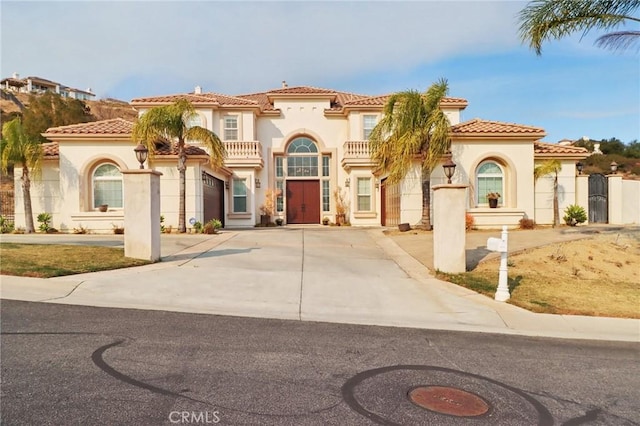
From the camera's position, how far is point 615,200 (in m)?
23.4

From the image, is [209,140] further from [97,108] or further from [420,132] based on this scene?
[97,108]

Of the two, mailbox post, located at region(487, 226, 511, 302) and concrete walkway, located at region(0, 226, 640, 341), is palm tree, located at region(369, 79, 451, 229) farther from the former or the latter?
mailbox post, located at region(487, 226, 511, 302)

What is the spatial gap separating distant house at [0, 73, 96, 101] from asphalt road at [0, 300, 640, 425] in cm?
10619

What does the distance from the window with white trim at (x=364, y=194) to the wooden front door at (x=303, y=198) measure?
2996 millimetres

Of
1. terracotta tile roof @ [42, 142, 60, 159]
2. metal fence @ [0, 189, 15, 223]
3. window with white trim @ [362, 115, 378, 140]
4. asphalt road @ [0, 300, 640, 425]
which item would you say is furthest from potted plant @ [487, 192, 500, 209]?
metal fence @ [0, 189, 15, 223]

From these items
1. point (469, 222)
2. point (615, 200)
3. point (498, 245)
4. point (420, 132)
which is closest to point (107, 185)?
point (420, 132)

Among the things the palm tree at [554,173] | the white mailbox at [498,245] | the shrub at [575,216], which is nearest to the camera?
the white mailbox at [498,245]

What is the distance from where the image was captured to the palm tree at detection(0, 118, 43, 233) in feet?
61.1

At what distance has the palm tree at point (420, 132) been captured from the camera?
697 inches

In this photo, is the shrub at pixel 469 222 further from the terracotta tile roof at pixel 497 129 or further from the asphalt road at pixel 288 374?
the asphalt road at pixel 288 374

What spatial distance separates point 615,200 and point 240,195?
64.8ft

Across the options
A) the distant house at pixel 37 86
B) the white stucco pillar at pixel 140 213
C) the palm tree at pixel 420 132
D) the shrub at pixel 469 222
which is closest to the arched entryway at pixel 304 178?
the palm tree at pixel 420 132

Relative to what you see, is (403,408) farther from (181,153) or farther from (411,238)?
(181,153)

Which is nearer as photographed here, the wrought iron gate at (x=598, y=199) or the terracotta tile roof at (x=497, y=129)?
the terracotta tile roof at (x=497, y=129)
